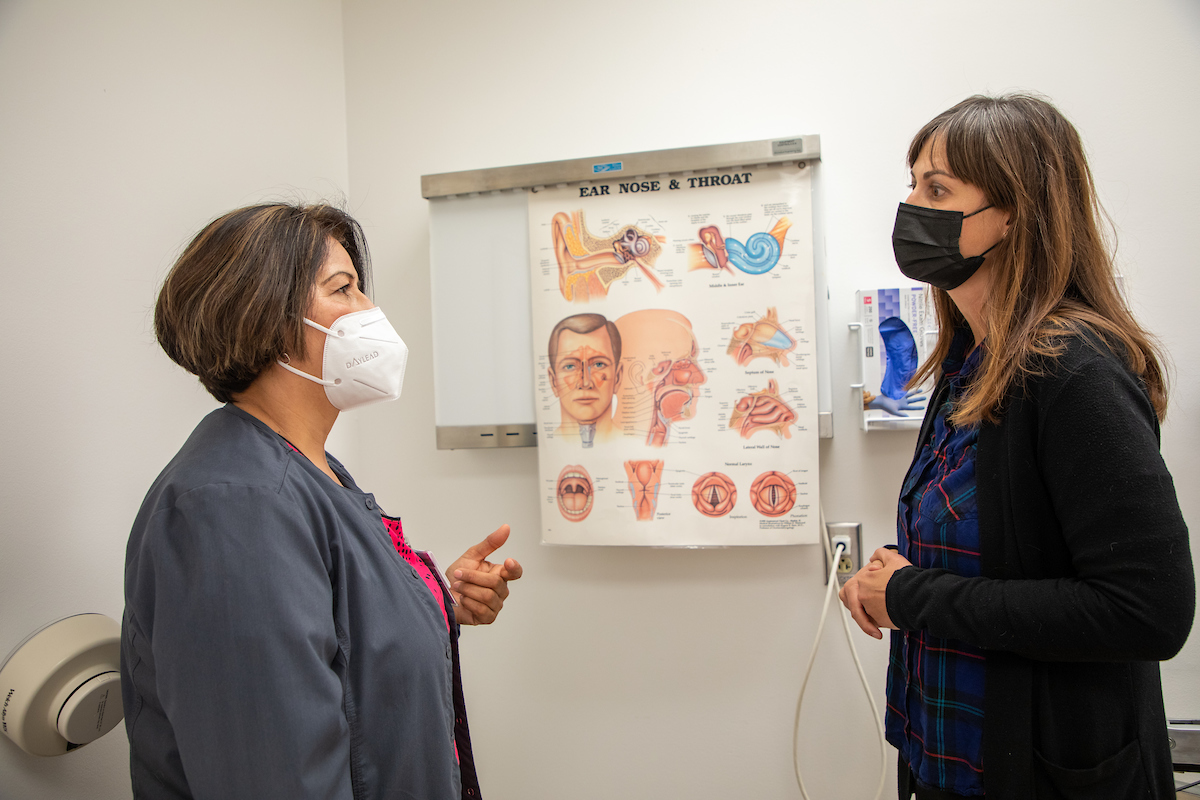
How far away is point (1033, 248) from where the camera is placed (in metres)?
0.89

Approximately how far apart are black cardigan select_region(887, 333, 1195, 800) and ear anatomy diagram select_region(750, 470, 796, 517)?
586 mm

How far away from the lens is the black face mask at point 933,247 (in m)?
0.95

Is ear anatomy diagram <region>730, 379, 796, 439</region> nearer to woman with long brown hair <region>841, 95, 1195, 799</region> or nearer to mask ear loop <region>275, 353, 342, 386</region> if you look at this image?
woman with long brown hair <region>841, 95, 1195, 799</region>

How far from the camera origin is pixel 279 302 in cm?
82

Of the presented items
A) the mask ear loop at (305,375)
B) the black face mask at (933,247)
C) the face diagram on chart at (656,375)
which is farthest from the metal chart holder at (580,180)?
the mask ear loop at (305,375)

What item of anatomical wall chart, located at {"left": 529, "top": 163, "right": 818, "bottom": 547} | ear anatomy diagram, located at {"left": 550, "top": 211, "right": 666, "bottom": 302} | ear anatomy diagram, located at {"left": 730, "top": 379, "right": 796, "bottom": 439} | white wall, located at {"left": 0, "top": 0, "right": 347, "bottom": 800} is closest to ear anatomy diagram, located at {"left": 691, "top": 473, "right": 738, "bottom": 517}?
anatomical wall chart, located at {"left": 529, "top": 163, "right": 818, "bottom": 547}

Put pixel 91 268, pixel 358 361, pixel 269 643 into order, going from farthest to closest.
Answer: pixel 91 268, pixel 358 361, pixel 269 643

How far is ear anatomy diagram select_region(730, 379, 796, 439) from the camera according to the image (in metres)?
1.46

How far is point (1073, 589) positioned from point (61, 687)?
53.6 inches

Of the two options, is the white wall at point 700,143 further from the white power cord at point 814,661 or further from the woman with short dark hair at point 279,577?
the woman with short dark hair at point 279,577

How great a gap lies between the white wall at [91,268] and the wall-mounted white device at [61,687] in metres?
0.06

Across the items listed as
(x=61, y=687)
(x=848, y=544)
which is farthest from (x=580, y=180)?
(x=61, y=687)

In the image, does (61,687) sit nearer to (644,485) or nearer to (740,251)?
(644,485)

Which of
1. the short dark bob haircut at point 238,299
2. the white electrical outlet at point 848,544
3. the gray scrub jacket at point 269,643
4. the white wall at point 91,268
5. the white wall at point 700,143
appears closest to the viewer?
the gray scrub jacket at point 269,643
